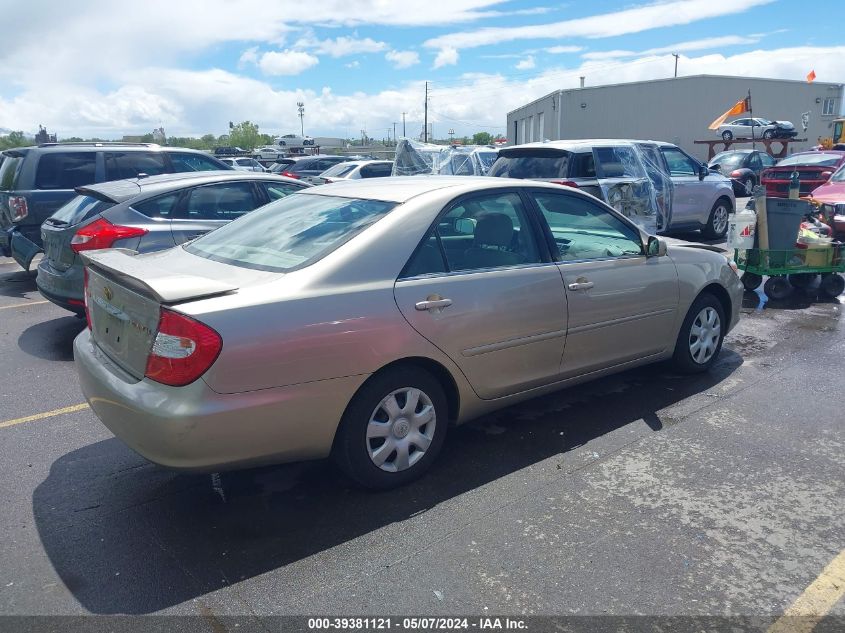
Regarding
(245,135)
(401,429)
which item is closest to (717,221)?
(401,429)

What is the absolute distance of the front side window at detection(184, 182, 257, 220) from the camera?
6559 millimetres

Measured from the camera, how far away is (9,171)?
9047mm

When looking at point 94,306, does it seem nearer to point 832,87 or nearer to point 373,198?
point 373,198

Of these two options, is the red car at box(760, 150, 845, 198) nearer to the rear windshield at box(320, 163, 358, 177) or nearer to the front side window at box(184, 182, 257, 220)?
the rear windshield at box(320, 163, 358, 177)

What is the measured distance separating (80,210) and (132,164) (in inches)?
117

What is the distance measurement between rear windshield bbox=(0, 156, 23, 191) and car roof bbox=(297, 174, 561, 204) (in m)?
6.32

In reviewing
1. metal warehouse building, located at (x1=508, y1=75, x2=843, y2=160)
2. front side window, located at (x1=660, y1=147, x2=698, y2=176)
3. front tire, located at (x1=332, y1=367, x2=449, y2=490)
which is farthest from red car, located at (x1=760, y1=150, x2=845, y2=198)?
metal warehouse building, located at (x1=508, y1=75, x2=843, y2=160)

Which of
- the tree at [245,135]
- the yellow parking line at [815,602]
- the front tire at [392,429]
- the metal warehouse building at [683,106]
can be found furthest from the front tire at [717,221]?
the tree at [245,135]

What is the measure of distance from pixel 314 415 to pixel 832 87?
48.6m

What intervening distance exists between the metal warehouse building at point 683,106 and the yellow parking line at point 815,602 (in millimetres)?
41629

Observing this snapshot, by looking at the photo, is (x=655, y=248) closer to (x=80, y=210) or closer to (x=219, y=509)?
(x=219, y=509)

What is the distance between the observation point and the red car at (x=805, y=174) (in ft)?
50.9

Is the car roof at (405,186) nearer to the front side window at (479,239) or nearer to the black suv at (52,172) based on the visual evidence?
the front side window at (479,239)

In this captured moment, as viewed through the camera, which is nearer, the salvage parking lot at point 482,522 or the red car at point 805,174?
the salvage parking lot at point 482,522
